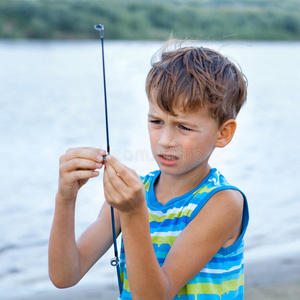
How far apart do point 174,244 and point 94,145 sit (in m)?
6.79

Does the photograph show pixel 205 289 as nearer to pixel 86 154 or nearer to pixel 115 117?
pixel 86 154

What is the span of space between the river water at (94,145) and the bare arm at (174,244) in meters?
0.73

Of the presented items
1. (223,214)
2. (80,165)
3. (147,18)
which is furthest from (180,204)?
(147,18)

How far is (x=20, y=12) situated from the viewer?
26.4 metres

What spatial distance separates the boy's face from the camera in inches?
63.2

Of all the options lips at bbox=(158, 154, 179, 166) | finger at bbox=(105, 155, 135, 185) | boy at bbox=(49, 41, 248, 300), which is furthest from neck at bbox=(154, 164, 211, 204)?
finger at bbox=(105, 155, 135, 185)

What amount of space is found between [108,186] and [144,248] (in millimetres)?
209

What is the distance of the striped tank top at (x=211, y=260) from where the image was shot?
160cm

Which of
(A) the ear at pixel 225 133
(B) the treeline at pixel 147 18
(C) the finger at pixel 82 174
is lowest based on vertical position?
(C) the finger at pixel 82 174

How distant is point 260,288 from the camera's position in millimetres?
3410

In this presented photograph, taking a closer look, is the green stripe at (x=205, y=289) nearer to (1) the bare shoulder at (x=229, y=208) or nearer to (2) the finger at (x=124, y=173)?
(1) the bare shoulder at (x=229, y=208)

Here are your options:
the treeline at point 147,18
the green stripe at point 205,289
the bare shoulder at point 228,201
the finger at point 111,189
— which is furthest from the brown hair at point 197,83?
the treeline at point 147,18

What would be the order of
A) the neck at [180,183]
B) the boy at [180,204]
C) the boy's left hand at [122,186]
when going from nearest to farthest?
1. the boy's left hand at [122,186]
2. the boy at [180,204]
3. the neck at [180,183]

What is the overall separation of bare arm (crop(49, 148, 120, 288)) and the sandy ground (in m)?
1.62
